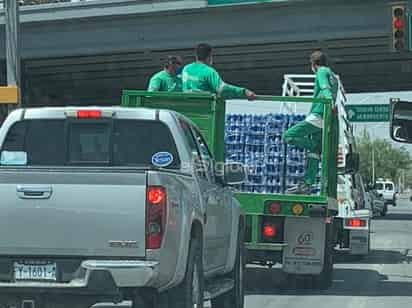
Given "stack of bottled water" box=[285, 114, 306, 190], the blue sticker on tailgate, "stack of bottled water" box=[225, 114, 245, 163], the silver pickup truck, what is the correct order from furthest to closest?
1. "stack of bottled water" box=[225, 114, 245, 163]
2. "stack of bottled water" box=[285, 114, 306, 190]
3. the blue sticker on tailgate
4. the silver pickup truck

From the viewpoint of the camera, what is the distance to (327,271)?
1467cm

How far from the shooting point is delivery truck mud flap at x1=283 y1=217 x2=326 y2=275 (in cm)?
1406

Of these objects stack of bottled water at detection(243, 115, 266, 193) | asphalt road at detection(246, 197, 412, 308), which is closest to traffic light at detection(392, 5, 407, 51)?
asphalt road at detection(246, 197, 412, 308)

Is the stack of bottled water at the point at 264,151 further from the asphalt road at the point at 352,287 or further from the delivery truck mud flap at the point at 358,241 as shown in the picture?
the delivery truck mud flap at the point at 358,241

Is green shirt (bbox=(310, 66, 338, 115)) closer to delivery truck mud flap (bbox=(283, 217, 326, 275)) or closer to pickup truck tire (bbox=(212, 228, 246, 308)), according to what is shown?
delivery truck mud flap (bbox=(283, 217, 326, 275))

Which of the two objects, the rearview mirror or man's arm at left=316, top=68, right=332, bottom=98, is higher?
man's arm at left=316, top=68, right=332, bottom=98

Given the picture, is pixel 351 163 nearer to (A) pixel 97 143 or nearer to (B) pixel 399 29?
(B) pixel 399 29

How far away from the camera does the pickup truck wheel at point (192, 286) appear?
8867mm

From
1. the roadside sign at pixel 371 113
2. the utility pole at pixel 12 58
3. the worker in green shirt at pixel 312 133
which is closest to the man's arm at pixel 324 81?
the worker in green shirt at pixel 312 133

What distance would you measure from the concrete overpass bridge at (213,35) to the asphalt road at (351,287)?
1477cm

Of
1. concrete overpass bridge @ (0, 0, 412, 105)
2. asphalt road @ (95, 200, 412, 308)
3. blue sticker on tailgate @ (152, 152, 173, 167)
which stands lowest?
asphalt road @ (95, 200, 412, 308)

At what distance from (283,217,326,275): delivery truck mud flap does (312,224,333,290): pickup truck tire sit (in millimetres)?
265

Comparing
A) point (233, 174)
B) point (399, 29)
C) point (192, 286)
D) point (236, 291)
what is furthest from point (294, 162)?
point (399, 29)

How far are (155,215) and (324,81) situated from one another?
6914 mm
